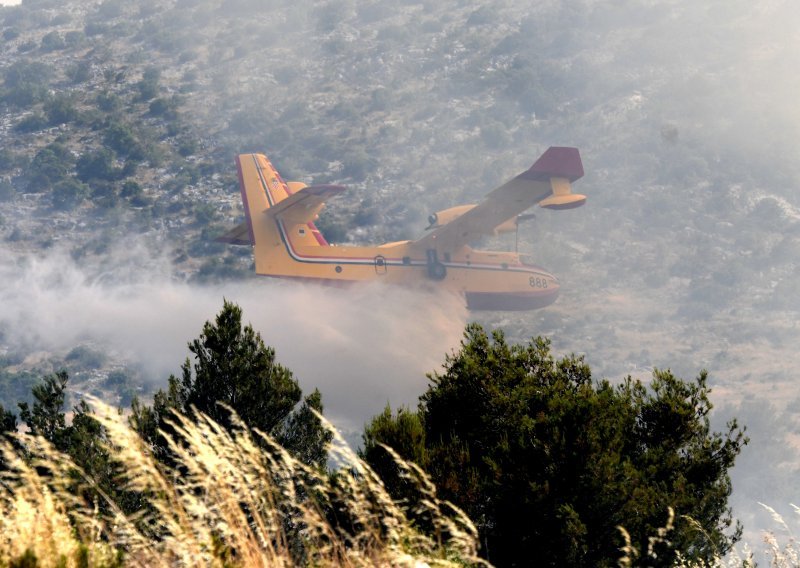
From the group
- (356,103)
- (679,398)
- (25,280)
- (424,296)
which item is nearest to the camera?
(679,398)

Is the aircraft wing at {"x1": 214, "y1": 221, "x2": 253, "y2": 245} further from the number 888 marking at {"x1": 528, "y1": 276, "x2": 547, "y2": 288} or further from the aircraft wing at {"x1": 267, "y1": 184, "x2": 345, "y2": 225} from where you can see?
the number 888 marking at {"x1": 528, "y1": 276, "x2": 547, "y2": 288}

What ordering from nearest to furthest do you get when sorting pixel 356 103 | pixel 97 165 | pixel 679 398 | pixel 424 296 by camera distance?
pixel 679 398, pixel 424 296, pixel 97 165, pixel 356 103

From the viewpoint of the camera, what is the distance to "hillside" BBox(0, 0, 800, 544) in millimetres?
124562

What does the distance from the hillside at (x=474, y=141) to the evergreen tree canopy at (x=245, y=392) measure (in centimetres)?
7489

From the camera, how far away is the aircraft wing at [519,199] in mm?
58344

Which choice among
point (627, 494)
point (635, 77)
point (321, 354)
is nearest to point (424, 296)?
point (321, 354)

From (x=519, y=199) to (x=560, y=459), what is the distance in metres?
38.0

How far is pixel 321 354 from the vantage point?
67.2 m

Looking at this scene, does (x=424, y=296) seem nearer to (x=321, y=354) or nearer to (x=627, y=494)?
(x=321, y=354)

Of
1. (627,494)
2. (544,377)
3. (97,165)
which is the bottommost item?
(627,494)

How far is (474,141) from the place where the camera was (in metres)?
148

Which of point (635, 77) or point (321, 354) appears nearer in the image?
point (321, 354)

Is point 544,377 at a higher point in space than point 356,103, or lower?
lower

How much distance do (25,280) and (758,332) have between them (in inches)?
2869
